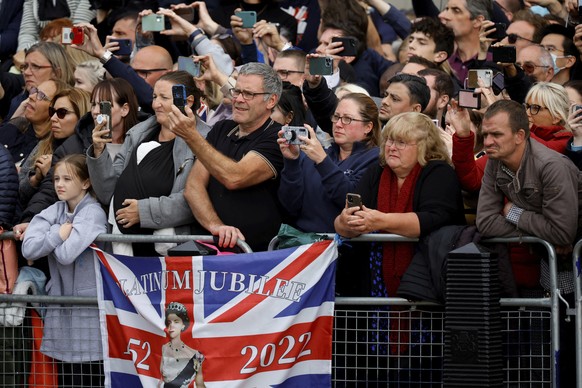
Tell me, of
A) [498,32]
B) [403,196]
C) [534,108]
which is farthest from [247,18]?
[403,196]

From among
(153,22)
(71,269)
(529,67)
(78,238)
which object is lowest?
(71,269)

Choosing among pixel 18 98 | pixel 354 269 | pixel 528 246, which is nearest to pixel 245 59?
pixel 18 98

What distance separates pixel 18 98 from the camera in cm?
1116

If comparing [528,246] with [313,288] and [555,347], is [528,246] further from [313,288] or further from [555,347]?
[313,288]

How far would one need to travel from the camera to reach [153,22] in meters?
10.4

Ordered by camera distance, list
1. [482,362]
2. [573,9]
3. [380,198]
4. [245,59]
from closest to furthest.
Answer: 1. [482,362]
2. [380,198]
3. [573,9]
4. [245,59]

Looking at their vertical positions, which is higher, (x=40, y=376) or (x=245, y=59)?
(x=245, y=59)

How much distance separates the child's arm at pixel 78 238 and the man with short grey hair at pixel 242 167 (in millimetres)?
642

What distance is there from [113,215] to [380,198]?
179cm

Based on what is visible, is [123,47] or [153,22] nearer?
[123,47]

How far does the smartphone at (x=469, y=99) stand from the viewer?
7699mm

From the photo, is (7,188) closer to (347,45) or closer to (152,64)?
(152,64)

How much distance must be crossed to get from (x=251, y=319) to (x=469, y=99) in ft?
6.10

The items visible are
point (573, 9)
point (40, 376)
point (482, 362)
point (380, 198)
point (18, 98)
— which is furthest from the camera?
point (18, 98)
